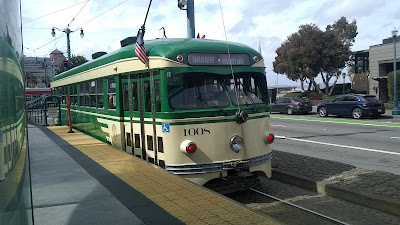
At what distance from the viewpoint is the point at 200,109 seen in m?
7.02

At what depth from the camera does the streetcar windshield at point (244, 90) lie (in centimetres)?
744

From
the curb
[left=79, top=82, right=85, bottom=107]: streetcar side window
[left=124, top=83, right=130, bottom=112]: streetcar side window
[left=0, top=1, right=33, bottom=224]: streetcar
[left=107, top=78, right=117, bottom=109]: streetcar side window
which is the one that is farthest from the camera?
[left=79, top=82, right=85, bottom=107]: streetcar side window

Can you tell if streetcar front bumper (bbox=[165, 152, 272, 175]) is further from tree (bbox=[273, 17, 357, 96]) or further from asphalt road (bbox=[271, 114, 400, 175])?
tree (bbox=[273, 17, 357, 96])

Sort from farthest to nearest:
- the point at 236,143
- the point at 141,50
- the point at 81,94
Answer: the point at 81,94
the point at 141,50
the point at 236,143

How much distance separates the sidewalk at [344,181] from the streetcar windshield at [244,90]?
78.6 inches

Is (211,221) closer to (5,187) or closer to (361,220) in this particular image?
(361,220)

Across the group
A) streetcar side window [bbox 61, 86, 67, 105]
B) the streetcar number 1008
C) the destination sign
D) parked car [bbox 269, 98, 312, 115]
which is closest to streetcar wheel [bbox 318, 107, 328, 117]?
parked car [bbox 269, 98, 312, 115]

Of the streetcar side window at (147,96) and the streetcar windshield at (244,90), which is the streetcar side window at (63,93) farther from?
the streetcar windshield at (244,90)

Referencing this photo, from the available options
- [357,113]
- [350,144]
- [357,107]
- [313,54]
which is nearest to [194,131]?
[350,144]

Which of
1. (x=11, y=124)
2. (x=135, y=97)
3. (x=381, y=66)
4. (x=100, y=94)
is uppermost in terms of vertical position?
(x=381, y=66)

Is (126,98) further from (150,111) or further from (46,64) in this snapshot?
(46,64)

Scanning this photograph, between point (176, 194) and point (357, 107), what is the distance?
2103 centimetres

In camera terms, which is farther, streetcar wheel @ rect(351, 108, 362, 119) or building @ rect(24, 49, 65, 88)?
building @ rect(24, 49, 65, 88)

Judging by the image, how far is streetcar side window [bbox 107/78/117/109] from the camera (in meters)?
9.14
